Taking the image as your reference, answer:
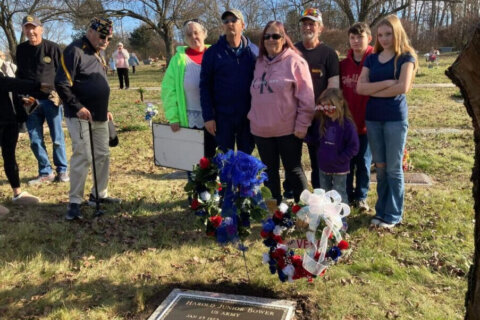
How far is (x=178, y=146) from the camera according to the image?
14.1 feet

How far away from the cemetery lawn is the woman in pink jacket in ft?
3.41

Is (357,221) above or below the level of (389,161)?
below

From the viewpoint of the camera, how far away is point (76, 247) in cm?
378

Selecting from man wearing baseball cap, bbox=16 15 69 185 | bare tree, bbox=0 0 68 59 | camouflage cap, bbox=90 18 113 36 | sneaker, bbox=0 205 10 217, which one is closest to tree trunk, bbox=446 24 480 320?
camouflage cap, bbox=90 18 113 36

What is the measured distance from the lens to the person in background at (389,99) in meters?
3.53

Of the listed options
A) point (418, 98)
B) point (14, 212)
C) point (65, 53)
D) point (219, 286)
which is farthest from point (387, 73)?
point (418, 98)

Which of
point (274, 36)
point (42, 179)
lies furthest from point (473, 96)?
point (42, 179)

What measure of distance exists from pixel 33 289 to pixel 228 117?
2.19 metres

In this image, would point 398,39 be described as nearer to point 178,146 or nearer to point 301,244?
point 301,244

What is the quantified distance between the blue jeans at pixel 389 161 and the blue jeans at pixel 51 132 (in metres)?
4.04

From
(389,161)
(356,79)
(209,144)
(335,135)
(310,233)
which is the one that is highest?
(356,79)

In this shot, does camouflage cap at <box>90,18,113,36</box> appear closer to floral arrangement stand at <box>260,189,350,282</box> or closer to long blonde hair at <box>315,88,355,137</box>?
long blonde hair at <box>315,88,355,137</box>

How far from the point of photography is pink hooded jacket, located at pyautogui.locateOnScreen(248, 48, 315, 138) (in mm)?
3547

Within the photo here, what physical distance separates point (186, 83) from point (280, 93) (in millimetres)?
1050
